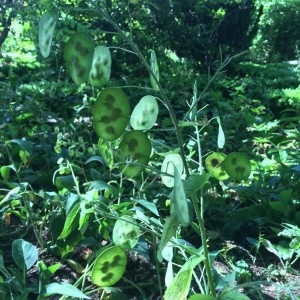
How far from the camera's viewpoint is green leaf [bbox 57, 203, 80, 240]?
1700 mm

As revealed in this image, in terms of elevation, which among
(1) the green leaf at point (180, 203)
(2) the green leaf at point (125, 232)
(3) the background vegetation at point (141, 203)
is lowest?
(3) the background vegetation at point (141, 203)

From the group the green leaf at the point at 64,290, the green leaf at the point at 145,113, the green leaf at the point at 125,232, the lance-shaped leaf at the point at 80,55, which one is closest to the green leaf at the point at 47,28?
the lance-shaped leaf at the point at 80,55

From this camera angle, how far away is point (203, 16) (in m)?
7.72

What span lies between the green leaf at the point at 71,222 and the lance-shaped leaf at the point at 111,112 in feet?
1.67

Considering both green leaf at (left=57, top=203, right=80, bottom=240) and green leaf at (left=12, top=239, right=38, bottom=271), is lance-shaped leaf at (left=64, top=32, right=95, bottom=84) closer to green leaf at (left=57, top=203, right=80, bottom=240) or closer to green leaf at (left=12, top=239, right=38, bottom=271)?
green leaf at (left=57, top=203, right=80, bottom=240)

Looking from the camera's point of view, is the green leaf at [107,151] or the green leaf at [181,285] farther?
the green leaf at [107,151]

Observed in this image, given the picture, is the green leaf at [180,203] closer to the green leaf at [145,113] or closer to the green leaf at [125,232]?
the green leaf at [145,113]

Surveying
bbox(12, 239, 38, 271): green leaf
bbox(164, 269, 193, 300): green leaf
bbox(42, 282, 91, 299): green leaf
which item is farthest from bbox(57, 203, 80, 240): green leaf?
bbox(164, 269, 193, 300): green leaf

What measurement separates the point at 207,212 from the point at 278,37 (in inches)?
363

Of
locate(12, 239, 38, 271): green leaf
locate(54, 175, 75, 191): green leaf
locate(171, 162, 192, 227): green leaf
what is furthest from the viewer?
locate(54, 175, 75, 191): green leaf

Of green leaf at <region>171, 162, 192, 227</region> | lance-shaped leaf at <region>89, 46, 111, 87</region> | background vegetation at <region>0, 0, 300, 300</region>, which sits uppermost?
lance-shaped leaf at <region>89, 46, 111, 87</region>

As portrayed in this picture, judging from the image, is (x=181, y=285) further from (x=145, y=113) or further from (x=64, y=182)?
(x=64, y=182)

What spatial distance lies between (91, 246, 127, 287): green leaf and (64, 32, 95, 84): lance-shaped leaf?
45cm

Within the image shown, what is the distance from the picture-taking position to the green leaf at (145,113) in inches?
50.6
